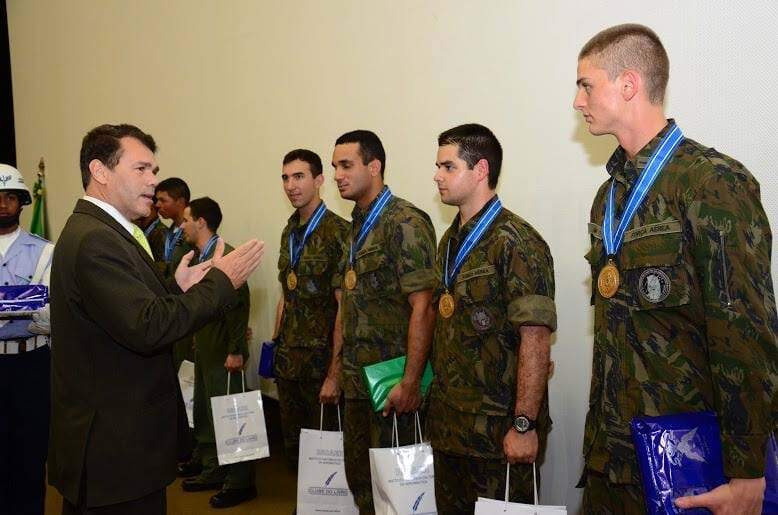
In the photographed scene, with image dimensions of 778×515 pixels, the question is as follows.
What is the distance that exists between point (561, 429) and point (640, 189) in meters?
1.56

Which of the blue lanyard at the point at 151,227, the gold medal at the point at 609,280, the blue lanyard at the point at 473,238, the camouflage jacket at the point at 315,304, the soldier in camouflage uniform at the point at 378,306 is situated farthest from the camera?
the blue lanyard at the point at 151,227

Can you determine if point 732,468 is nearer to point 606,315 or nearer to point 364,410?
point 606,315

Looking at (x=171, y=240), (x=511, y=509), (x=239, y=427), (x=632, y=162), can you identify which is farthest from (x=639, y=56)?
(x=171, y=240)

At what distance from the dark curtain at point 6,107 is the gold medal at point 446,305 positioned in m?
9.16

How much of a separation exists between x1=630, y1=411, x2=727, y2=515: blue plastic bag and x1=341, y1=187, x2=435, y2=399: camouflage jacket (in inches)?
57.7

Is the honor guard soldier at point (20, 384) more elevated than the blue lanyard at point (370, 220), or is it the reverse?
the blue lanyard at point (370, 220)

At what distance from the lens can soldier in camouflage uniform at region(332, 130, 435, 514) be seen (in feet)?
9.07

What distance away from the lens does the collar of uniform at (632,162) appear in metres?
1.62

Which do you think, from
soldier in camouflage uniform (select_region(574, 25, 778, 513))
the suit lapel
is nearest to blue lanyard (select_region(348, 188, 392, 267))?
the suit lapel

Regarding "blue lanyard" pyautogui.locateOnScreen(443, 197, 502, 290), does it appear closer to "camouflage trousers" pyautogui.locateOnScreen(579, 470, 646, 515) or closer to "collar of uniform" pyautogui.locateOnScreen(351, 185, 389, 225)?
"collar of uniform" pyautogui.locateOnScreen(351, 185, 389, 225)

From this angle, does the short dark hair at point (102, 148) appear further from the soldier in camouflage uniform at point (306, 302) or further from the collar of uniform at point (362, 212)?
the soldier in camouflage uniform at point (306, 302)

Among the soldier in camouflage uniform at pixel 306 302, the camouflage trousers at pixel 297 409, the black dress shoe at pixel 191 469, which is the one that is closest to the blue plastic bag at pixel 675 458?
the soldier in camouflage uniform at pixel 306 302

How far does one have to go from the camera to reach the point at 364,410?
2928mm

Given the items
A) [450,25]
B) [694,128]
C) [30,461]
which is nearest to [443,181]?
[694,128]
